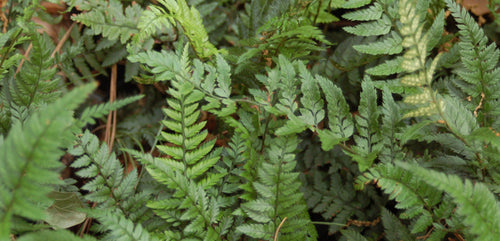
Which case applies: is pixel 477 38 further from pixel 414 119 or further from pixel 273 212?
pixel 273 212

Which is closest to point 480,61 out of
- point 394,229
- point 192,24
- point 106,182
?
point 394,229

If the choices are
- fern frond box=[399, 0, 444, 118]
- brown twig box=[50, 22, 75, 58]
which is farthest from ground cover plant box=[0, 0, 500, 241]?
brown twig box=[50, 22, 75, 58]

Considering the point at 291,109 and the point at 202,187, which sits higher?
the point at 291,109

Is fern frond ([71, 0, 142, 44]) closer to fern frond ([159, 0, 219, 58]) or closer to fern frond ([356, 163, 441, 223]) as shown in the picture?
fern frond ([159, 0, 219, 58])

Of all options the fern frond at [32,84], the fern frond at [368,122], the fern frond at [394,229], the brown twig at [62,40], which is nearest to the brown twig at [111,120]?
the brown twig at [62,40]

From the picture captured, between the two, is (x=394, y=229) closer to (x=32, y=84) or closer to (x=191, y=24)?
(x=191, y=24)

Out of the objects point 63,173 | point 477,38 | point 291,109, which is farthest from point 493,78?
point 63,173

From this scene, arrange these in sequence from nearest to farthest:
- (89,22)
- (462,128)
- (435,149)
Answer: (462,128), (435,149), (89,22)

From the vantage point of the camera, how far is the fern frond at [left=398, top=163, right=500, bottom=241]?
3.05 ft

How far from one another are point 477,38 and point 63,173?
181cm

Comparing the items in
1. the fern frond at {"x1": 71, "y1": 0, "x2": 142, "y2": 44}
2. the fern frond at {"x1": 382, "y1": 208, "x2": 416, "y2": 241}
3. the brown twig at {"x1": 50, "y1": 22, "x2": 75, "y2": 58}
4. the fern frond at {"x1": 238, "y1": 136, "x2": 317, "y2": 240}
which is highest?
the fern frond at {"x1": 71, "y1": 0, "x2": 142, "y2": 44}

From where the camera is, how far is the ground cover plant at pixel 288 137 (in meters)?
1.13

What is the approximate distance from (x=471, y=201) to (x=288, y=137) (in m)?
0.56

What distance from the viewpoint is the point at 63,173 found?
170cm
